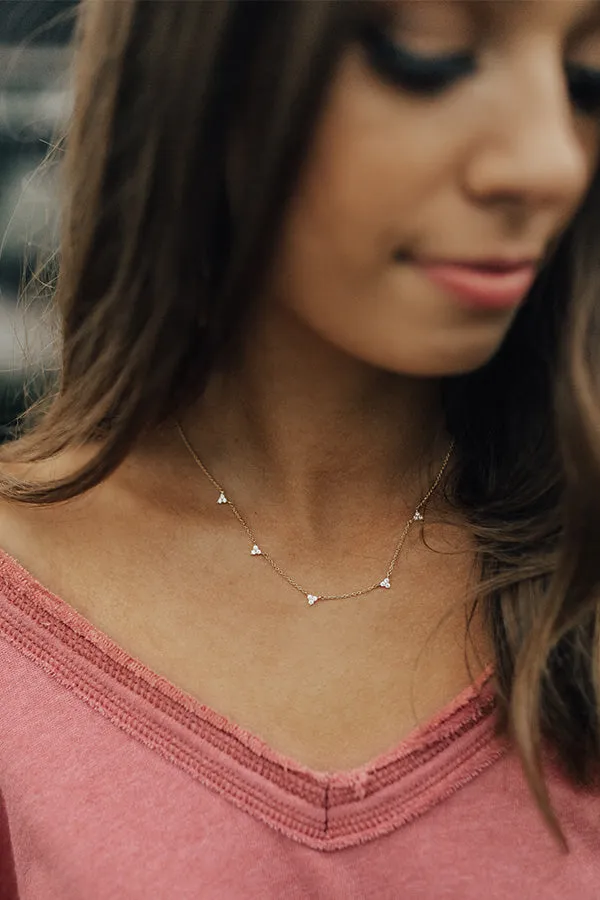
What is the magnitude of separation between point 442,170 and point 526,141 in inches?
2.0

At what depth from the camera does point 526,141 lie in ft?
2.01

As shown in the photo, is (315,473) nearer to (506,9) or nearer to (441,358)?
(441,358)

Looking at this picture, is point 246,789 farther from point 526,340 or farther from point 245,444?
point 526,340

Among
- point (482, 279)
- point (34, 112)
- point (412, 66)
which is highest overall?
point (412, 66)

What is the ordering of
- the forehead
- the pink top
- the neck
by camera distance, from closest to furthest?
the forehead
the pink top
the neck

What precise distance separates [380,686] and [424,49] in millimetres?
484

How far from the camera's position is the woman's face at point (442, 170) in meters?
0.60

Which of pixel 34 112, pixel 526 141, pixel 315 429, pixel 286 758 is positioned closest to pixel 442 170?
pixel 526 141

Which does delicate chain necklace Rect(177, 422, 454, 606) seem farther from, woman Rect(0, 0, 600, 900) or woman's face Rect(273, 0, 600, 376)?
woman's face Rect(273, 0, 600, 376)

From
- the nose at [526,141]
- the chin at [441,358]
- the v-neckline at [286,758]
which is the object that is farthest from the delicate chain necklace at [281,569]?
the nose at [526,141]

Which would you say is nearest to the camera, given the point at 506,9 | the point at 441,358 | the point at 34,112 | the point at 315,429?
the point at 506,9

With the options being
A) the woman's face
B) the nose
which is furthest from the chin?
the nose

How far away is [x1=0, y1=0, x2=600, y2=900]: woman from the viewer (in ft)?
2.05

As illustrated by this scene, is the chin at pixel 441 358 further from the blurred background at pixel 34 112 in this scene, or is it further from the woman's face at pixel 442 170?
the blurred background at pixel 34 112
